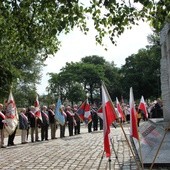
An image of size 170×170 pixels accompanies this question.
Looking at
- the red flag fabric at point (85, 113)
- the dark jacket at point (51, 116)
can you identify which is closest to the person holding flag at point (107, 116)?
the dark jacket at point (51, 116)

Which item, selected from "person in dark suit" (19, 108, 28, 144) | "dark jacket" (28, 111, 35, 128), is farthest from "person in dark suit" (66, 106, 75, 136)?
"person in dark suit" (19, 108, 28, 144)

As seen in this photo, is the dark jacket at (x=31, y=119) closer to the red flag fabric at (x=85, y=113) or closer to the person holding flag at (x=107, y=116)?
the red flag fabric at (x=85, y=113)

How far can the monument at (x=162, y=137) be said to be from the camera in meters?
10.2

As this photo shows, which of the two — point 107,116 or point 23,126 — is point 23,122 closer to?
point 23,126

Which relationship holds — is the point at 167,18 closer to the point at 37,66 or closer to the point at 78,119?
the point at 78,119

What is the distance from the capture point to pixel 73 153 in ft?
48.2

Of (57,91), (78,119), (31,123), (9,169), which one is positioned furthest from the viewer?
(57,91)

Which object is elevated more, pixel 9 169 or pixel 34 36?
pixel 34 36

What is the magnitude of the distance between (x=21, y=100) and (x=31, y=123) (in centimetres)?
5273

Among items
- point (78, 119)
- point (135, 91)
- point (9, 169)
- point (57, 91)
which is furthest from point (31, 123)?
point (57, 91)

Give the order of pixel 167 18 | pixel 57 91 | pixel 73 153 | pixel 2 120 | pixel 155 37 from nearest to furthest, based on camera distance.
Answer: pixel 167 18, pixel 73 153, pixel 2 120, pixel 155 37, pixel 57 91

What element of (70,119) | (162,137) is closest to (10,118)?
(70,119)

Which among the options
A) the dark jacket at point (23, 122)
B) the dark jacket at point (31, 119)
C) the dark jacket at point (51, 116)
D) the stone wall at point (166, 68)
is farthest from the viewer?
the dark jacket at point (51, 116)

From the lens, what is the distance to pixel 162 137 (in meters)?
12.0
